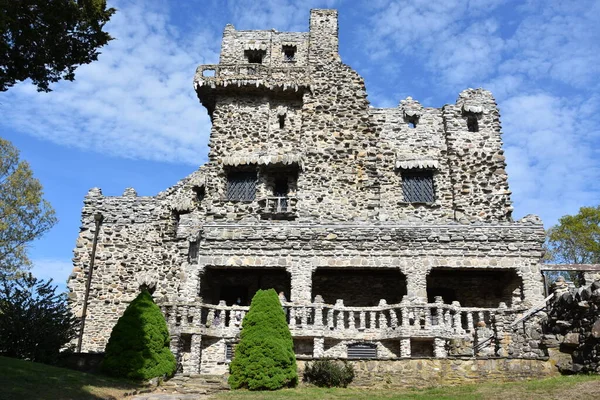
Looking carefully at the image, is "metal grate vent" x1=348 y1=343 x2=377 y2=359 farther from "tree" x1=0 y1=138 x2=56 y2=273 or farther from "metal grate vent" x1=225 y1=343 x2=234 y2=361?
"tree" x1=0 y1=138 x2=56 y2=273

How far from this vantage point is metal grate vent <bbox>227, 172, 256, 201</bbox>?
2792 centimetres

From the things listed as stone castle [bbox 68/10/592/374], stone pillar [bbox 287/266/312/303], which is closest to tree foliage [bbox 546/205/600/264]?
stone castle [bbox 68/10/592/374]

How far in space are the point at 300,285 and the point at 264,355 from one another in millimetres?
5316

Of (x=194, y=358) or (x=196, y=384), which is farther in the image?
(x=194, y=358)

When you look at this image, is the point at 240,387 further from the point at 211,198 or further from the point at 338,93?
the point at 338,93

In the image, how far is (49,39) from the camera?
14250 mm

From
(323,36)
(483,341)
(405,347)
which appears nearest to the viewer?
(483,341)

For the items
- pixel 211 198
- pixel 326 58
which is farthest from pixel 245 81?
pixel 211 198

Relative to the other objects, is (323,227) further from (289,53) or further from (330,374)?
(289,53)

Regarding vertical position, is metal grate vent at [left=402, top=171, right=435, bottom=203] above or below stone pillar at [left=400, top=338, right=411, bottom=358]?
above

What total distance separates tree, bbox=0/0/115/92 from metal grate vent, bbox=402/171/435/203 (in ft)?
57.2

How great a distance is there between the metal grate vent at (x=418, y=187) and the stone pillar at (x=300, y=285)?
960 cm

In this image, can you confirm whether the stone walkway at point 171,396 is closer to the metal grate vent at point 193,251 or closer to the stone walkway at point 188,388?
the stone walkway at point 188,388

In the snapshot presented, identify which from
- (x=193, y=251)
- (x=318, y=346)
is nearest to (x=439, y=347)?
(x=318, y=346)
